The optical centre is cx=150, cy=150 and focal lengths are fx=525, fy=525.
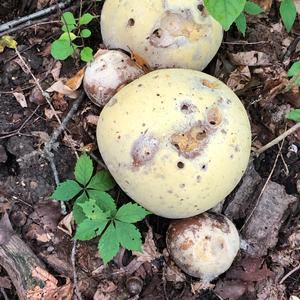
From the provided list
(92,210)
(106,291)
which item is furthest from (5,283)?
(92,210)

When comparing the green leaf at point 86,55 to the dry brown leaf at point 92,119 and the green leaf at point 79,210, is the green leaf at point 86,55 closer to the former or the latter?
the dry brown leaf at point 92,119

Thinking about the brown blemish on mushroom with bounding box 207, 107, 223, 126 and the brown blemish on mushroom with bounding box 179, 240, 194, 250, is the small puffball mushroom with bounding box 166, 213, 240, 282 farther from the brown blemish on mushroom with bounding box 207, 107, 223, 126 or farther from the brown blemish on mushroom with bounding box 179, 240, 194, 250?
the brown blemish on mushroom with bounding box 207, 107, 223, 126

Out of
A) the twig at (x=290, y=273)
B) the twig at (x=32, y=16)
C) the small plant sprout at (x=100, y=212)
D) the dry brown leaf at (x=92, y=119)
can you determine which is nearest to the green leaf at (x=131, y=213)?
the small plant sprout at (x=100, y=212)

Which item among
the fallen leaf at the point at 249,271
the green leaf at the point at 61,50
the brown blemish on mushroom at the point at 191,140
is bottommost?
the fallen leaf at the point at 249,271

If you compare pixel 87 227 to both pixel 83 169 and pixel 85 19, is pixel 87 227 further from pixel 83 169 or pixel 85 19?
pixel 85 19

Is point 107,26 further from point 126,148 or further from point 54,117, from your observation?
point 126,148

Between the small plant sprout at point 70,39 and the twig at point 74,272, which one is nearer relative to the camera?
the twig at point 74,272
